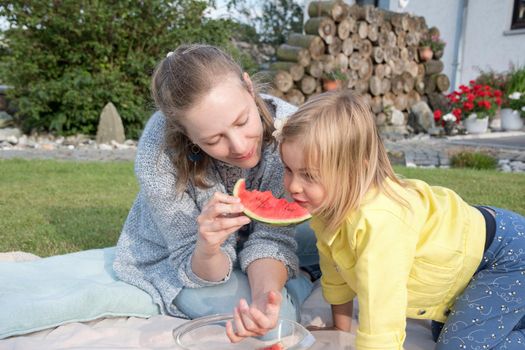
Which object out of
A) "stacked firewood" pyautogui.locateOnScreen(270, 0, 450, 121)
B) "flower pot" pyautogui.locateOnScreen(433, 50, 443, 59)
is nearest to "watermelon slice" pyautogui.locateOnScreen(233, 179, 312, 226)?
"stacked firewood" pyautogui.locateOnScreen(270, 0, 450, 121)

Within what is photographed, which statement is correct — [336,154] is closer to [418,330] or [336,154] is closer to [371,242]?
[371,242]

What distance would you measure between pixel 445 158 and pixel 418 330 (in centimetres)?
566

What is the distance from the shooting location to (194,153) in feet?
8.87

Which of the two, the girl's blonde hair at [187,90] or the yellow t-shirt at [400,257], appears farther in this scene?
the girl's blonde hair at [187,90]

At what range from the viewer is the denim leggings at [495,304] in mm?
2172

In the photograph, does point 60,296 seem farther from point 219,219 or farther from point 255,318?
point 255,318

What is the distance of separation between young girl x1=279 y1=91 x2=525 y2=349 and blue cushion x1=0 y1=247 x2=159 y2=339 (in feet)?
3.41

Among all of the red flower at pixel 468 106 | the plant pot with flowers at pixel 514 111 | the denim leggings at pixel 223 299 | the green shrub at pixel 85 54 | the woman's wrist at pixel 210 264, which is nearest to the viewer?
the woman's wrist at pixel 210 264

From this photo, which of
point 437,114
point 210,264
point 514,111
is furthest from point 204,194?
point 514,111

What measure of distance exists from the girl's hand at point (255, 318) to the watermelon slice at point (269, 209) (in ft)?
1.26

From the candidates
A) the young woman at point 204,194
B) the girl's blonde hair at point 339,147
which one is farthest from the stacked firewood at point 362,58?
the girl's blonde hair at point 339,147

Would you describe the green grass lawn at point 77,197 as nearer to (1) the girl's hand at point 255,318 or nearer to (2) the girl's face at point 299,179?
(1) the girl's hand at point 255,318

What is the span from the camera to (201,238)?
2230mm

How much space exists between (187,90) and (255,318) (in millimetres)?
984
